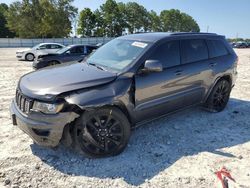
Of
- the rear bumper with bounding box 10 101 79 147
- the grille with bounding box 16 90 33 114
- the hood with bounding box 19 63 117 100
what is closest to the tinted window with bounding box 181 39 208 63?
the hood with bounding box 19 63 117 100

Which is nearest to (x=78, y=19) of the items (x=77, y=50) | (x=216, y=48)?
(x=77, y=50)

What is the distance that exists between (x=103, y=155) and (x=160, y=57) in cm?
189

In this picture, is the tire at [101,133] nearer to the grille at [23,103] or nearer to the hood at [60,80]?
the hood at [60,80]

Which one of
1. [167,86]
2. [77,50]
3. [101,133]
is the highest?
[167,86]

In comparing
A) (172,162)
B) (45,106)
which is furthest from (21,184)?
(172,162)

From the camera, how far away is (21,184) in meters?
3.29

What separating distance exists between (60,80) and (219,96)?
12.2 ft

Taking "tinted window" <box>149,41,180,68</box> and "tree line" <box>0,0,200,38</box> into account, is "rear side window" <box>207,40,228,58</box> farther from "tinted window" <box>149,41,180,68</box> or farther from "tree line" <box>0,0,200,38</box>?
"tree line" <box>0,0,200,38</box>

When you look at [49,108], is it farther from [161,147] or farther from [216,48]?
[216,48]

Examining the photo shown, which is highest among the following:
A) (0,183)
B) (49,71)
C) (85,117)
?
(49,71)

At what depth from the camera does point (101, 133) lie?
12.6ft

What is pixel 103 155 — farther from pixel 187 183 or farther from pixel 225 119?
pixel 225 119

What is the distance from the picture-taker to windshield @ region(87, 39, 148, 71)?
4.33m

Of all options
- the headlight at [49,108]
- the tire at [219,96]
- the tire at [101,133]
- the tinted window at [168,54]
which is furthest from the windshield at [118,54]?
the tire at [219,96]
